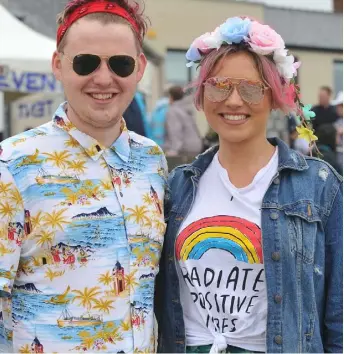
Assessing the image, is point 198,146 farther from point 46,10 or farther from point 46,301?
point 46,301

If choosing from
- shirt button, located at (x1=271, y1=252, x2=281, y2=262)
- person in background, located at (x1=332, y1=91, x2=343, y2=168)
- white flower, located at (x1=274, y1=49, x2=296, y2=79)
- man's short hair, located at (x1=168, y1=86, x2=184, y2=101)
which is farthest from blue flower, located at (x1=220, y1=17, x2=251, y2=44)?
man's short hair, located at (x1=168, y1=86, x2=184, y2=101)

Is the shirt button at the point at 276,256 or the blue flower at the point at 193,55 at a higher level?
the blue flower at the point at 193,55

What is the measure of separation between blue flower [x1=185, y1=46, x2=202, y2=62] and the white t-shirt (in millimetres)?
502

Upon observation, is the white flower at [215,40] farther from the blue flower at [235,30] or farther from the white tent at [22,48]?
the white tent at [22,48]

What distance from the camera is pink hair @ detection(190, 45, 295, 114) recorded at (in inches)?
103

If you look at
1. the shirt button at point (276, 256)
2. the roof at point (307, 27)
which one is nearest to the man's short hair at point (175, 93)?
the shirt button at point (276, 256)

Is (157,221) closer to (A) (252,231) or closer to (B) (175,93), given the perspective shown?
(A) (252,231)

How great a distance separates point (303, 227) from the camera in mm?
2520

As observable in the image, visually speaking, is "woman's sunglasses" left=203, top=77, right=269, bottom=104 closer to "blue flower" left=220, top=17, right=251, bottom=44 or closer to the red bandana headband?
"blue flower" left=220, top=17, right=251, bottom=44

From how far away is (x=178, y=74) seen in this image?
1800 centimetres

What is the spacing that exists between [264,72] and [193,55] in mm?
323

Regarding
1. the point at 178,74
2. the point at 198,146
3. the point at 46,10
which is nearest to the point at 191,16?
the point at 178,74

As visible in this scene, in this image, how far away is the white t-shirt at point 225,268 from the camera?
2510 millimetres

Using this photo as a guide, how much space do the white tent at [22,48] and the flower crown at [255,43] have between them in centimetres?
454
